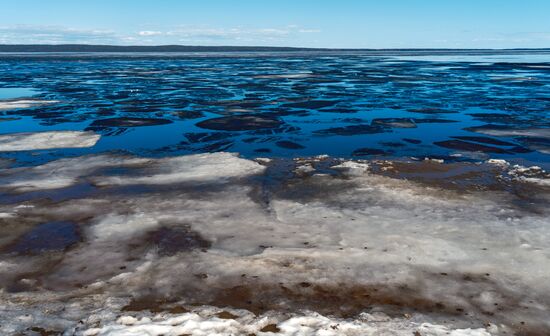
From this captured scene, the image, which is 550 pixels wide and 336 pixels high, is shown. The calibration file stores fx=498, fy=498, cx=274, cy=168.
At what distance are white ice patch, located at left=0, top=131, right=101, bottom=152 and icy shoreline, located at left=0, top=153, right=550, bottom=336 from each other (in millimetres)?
3157

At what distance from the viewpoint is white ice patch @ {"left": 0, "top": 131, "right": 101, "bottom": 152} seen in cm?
1266

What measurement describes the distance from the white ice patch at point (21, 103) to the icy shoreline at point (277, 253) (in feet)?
38.7

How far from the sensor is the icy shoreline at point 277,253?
4500 mm

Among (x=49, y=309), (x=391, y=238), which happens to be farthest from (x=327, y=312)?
(x=49, y=309)

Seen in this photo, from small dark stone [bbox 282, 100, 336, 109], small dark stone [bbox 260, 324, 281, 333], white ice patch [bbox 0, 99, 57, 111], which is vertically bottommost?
white ice patch [bbox 0, 99, 57, 111]

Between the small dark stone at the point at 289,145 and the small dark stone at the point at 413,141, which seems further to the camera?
the small dark stone at the point at 413,141

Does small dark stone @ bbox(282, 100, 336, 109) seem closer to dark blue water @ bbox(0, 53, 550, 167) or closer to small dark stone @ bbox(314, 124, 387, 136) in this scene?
dark blue water @ bbox(0, 53, 550, 167)

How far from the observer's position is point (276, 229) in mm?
6758

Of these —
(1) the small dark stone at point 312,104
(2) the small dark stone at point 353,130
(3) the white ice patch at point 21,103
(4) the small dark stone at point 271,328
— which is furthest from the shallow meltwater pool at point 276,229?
(3) the white ice patch at point 21,103

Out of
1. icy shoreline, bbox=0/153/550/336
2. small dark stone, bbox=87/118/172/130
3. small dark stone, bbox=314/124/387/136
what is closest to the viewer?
icy shoreline, bbox=0/153/550/336

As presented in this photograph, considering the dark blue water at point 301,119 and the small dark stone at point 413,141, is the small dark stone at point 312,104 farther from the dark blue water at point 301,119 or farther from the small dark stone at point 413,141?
the small dark stone at point 413,141

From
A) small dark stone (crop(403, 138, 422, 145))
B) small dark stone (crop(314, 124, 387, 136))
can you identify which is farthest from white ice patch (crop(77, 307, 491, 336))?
small dark stone (crop(314, 124, 387, 136))

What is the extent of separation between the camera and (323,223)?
6996 millimetres

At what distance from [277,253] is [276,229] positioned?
89 centimetres
